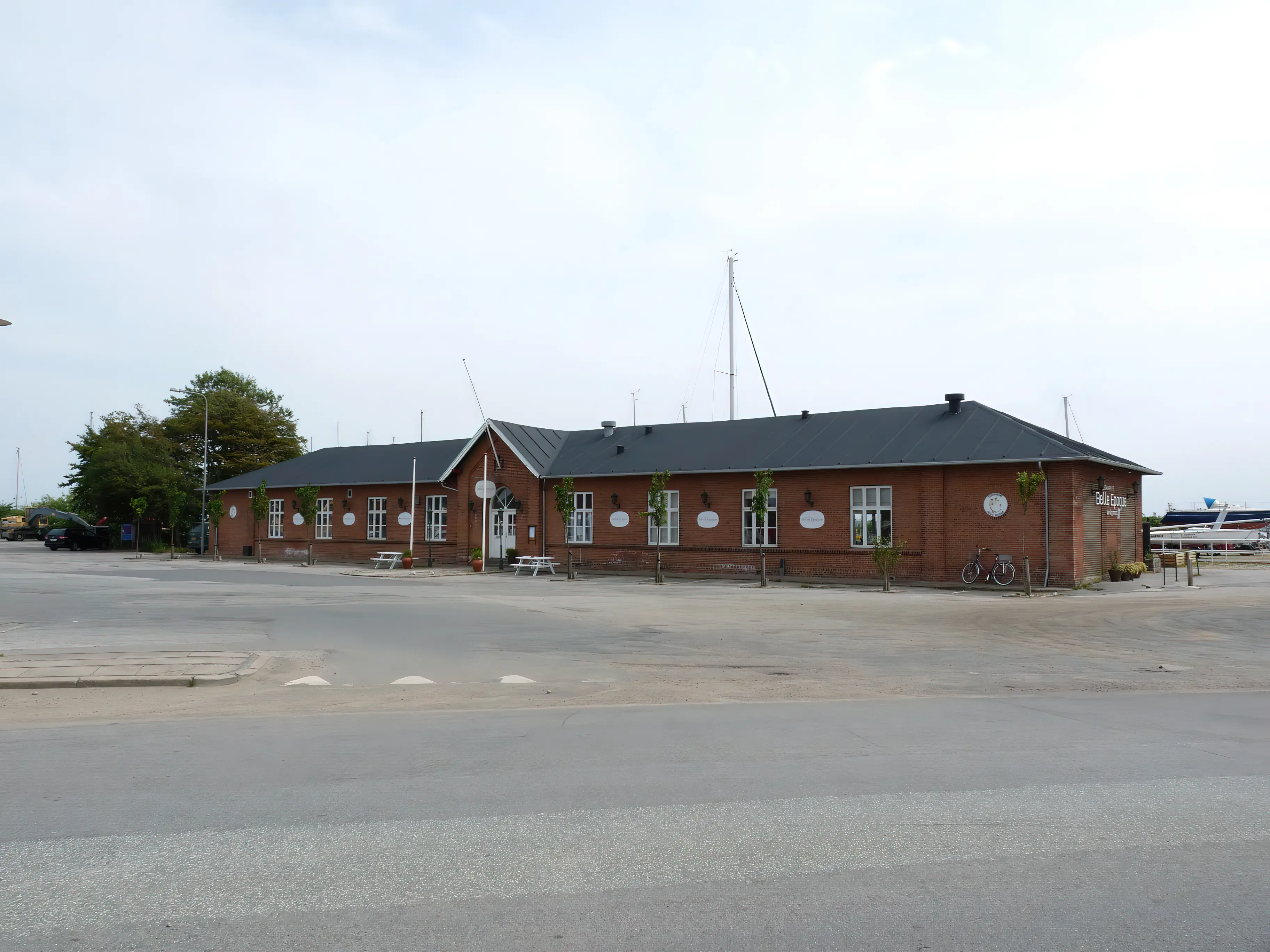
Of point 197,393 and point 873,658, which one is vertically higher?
point 197,393

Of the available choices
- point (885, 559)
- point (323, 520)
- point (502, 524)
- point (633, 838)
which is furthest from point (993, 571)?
point (323, 520)

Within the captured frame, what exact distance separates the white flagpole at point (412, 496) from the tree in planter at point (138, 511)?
1702 cm

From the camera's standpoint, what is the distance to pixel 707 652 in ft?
45.2

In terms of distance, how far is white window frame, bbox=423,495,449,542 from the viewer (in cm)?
4241

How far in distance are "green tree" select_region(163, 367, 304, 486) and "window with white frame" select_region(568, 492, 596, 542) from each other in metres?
40.6

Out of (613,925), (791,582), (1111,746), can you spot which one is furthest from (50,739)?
(791,582)

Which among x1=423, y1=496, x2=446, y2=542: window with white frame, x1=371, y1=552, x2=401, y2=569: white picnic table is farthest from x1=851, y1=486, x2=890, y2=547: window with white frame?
x1=423, y1=496, x2=446, y2=542: window with white frame

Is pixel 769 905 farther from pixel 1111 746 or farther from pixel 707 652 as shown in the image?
pixel 707 652

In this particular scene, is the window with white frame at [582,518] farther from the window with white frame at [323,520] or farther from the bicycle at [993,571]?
the bicycle at [993,571]

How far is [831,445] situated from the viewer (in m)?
33.4

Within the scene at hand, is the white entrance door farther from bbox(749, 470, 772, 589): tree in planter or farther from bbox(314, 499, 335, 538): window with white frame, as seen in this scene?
bbox(749, 470, 772, 589): tree in planter

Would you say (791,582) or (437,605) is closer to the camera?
(437,605)

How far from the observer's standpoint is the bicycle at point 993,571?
28.6 meters

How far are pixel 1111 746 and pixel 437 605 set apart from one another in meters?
15.4
